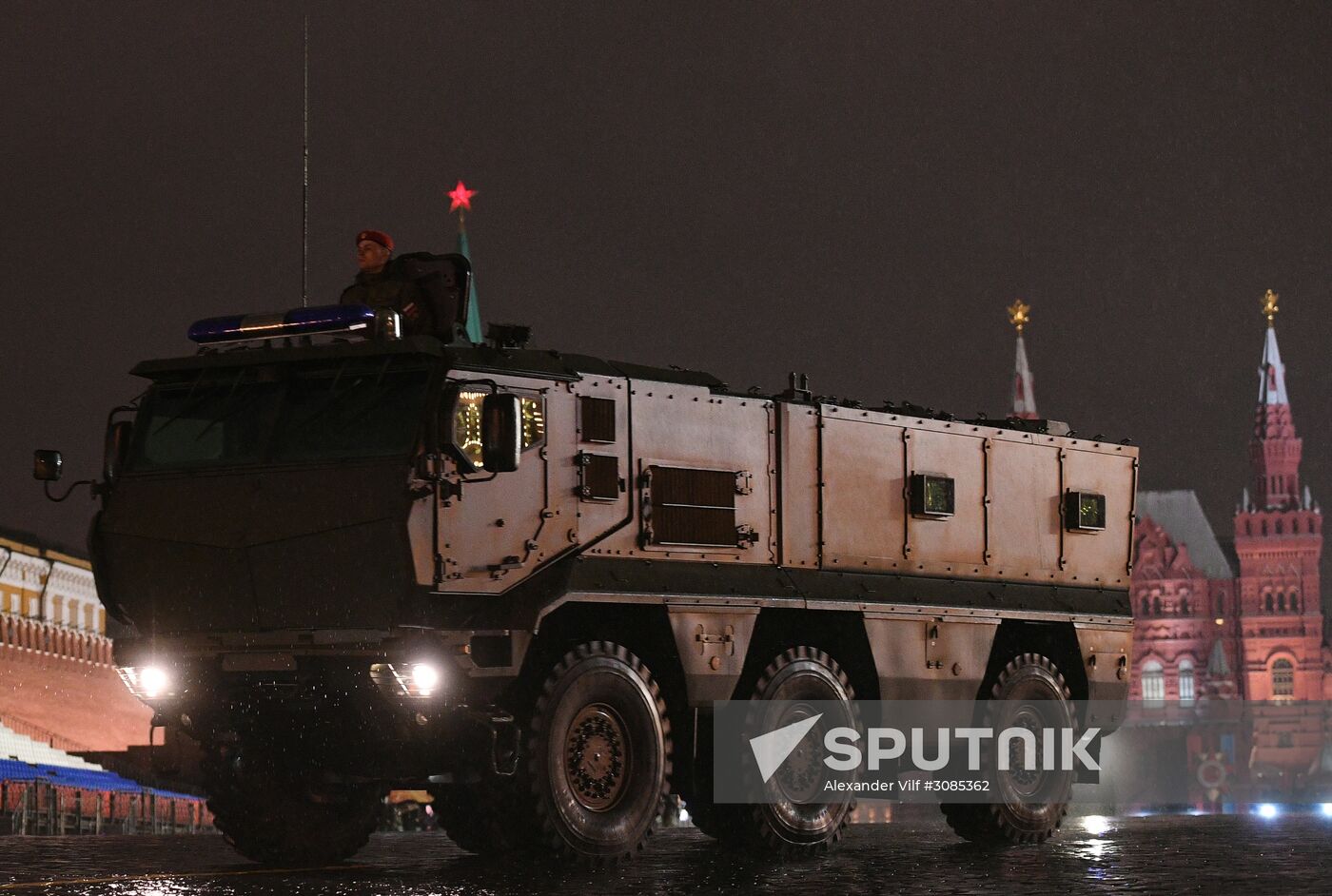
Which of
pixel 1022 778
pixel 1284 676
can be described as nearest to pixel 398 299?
pixel 1022 778

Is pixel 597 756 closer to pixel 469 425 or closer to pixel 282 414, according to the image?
pixel 469 425

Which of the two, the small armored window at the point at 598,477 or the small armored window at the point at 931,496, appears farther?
the small armored window at the point at 931,496

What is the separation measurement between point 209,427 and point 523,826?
123 inches

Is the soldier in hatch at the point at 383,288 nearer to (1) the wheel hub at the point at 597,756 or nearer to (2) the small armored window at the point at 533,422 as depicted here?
(2) the small armored window at the point at 533,422

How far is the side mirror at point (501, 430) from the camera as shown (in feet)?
39.8

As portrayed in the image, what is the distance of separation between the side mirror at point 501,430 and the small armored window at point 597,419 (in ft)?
3.84

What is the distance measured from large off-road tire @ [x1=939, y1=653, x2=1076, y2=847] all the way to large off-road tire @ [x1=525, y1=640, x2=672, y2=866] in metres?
3.80

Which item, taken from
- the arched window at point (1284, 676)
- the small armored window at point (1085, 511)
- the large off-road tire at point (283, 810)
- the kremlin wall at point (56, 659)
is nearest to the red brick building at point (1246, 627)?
the arched window at point (1284, 676)

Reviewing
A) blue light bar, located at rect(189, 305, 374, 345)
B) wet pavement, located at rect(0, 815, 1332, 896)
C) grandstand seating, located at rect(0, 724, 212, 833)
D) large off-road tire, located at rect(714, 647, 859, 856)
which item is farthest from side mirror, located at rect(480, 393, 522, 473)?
grandstand seating, located at rect(0, 724, 212, 833)

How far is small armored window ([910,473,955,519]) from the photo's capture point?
16.1 m

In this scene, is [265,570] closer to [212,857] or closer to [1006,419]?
[212,857]

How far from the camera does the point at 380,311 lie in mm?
12914

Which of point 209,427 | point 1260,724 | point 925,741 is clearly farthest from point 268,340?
point 1260,724
